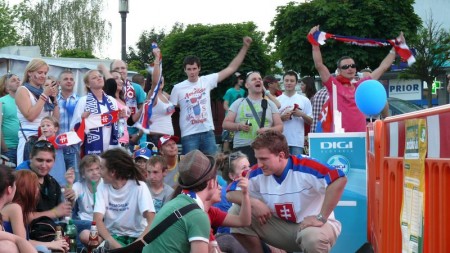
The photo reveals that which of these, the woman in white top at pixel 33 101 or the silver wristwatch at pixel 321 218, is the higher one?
the woman in white top at pixel 33 101

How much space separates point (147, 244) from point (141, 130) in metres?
5.98

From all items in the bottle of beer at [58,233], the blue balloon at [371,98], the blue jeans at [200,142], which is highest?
the blue balloon at [371,98]

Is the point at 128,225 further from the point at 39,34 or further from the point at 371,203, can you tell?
the point at 39,34

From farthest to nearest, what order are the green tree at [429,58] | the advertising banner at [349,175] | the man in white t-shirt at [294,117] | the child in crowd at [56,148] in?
the green tree at [429,58], the man in white t-shirt at [294,117], the child in crowd at [56,148], the advertising banner at [349,175]

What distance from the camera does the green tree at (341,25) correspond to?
3591 cm

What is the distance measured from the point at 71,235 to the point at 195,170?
3.19 meters

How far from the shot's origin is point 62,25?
6938cm

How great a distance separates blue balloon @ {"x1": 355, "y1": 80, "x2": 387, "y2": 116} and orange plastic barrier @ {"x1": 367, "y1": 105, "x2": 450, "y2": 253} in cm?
59

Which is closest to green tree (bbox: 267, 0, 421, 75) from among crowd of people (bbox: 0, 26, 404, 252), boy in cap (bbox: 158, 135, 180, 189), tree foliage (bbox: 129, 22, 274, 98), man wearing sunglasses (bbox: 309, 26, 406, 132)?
tree foliage (bbox: 129, 22, 274, 98)

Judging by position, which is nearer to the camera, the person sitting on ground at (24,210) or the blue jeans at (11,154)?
the person sitting on ground at (24,210)

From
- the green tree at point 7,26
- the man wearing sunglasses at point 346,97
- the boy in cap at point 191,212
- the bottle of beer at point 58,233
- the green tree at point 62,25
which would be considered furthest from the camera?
the green tree at point 62,25

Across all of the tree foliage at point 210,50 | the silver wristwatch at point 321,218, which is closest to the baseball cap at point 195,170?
the silver wristwatch at point 321,218

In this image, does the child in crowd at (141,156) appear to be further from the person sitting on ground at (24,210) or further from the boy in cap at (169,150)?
the person sitting on ground at (24,210)

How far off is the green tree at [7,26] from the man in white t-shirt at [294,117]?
156ft
